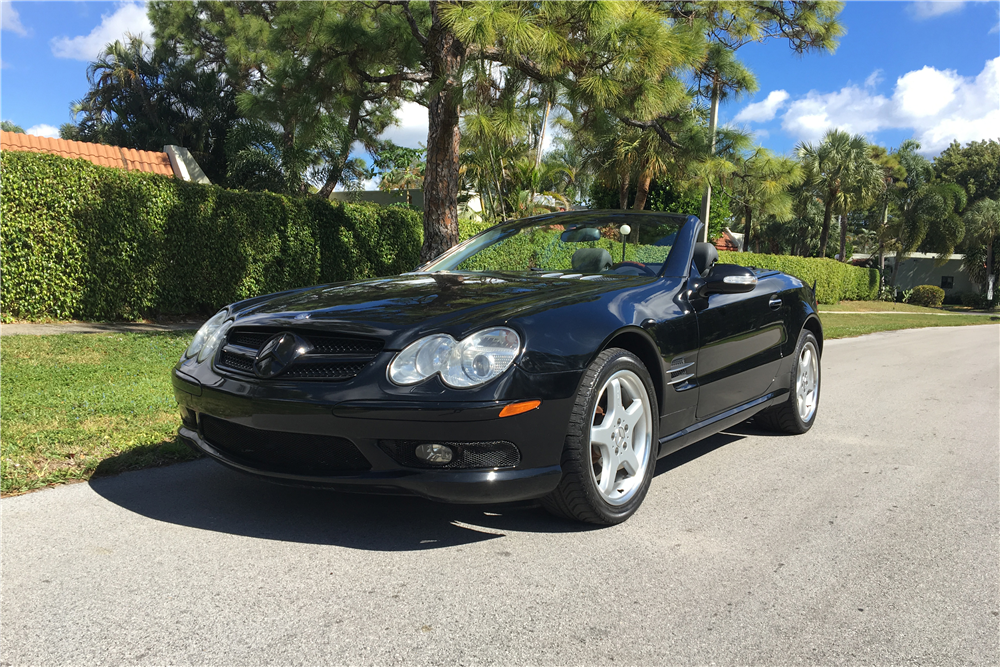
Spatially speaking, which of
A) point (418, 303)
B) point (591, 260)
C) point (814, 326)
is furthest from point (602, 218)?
point (814, 326)

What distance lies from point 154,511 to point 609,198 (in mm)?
25565

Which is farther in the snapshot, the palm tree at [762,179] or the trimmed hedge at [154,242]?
the palm tree at [762,179]

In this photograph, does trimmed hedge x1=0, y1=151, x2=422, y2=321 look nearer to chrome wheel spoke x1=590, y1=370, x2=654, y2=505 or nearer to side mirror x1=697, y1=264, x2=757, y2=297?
side mirror x1=697, y1=264, x2=757, y2=297

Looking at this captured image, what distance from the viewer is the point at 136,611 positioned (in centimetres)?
249

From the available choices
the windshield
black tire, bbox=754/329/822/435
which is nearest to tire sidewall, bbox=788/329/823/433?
black tire, bbox=754/329/822/435

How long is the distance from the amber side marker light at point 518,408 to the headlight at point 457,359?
131 millimetres

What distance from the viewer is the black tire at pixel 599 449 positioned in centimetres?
318

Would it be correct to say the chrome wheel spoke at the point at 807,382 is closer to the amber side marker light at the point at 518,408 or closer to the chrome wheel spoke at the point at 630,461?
the chrome wheel spoke at the point at 630,461

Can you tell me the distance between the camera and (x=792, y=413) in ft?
17.7

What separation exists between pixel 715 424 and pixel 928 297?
47.5 m

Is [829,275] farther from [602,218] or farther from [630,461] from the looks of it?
[630,461]

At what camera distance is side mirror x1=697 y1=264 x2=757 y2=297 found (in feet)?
13.7

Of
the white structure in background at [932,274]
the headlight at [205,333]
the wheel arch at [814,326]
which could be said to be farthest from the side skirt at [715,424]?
the white structure in background at [932,274]

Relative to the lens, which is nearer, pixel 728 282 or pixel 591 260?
pixel 728 282
